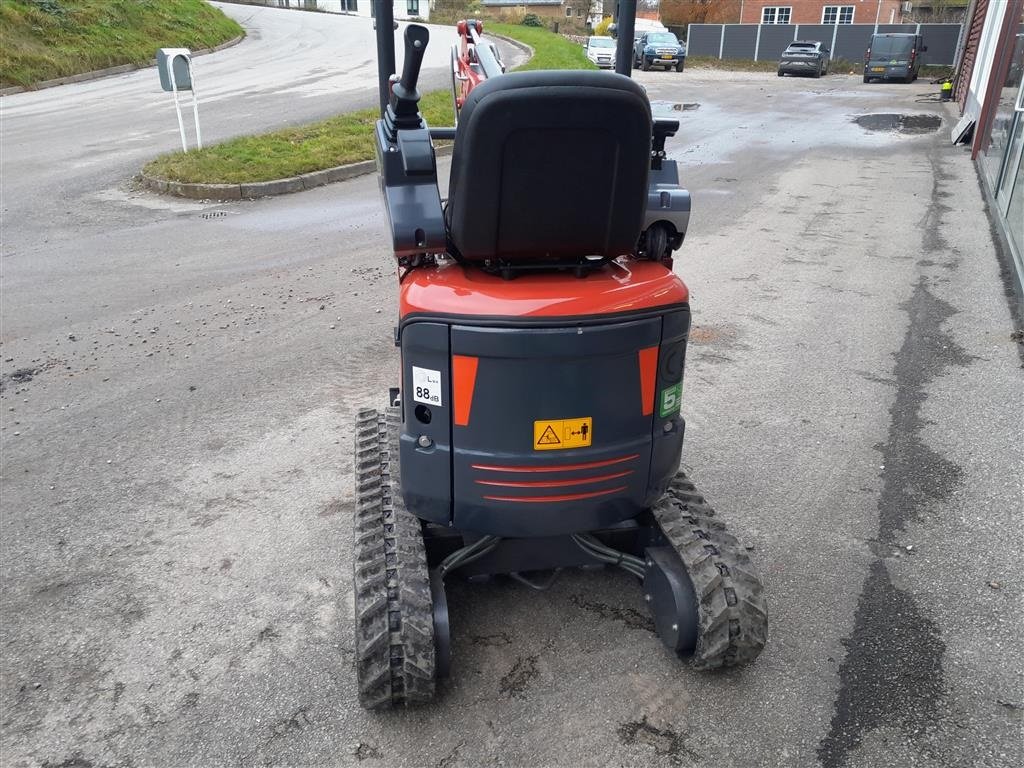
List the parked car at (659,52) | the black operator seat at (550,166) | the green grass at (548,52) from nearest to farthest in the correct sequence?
1. the black operator seat at (550,166)
2. the green grass at (548,52)
3. the parked car at (659,52)

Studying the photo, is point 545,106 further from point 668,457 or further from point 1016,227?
point 1016,227

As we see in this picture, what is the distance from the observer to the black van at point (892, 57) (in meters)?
30.4

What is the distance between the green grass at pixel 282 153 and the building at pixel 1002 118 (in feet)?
16.1

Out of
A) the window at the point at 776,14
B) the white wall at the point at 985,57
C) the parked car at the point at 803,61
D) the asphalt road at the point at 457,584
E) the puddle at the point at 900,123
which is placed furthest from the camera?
the window at the point at 776,14

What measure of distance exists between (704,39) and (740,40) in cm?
189

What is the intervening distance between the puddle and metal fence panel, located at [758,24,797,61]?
2532 centimetres

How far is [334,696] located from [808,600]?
6.19 feet

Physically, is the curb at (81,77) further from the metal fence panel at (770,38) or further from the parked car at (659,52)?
the metal fence panel at (770,38)

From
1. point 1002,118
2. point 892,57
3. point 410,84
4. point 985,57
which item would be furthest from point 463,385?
point 892,57

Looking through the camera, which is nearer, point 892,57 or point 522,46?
point 522,46

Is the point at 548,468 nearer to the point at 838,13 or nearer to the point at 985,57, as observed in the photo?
the point at 985,57

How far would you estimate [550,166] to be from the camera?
2.25 metres

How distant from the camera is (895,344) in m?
5.87

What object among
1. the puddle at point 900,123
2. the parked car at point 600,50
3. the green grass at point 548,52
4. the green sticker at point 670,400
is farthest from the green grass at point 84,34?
the green sticker at point 670,400
